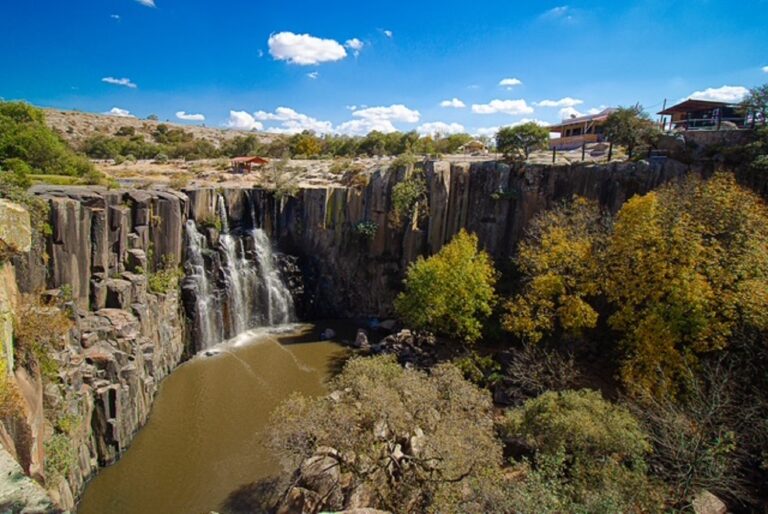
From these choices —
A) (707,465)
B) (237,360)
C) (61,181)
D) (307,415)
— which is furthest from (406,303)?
(61,181)

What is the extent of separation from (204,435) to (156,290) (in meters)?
8.48

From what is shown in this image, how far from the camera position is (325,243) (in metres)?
31.9

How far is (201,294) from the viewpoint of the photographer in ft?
82.1

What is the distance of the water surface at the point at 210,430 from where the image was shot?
14258mm

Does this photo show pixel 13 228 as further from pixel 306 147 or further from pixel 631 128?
pixel 306 147

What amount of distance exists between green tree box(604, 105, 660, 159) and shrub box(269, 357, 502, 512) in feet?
75.6

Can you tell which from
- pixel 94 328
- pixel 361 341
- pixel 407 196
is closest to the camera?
pixel 94 328

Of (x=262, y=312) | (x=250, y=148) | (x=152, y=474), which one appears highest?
(x=250, y=148)

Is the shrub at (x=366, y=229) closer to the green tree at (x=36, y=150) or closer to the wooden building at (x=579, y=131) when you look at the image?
the wooden building at (x=579, y=131)

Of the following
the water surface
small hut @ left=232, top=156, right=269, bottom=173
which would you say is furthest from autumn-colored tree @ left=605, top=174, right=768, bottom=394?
small hut @ left=232, top=156, right=269, bottom=173

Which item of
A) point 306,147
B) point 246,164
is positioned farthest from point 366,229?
point 306,147

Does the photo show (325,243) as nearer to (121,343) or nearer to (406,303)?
(406,303)

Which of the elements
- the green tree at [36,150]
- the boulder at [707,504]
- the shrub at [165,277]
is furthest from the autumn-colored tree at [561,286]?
the green tree at [36,150]

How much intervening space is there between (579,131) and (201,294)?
44.3m
